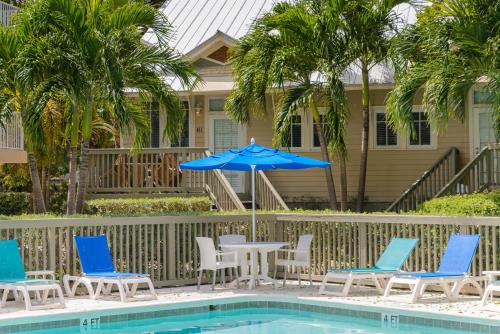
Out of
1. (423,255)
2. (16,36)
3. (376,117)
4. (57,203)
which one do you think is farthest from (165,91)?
(57,203)

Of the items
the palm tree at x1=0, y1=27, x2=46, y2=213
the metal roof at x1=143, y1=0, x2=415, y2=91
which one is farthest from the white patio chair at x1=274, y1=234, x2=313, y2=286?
the metal roof at x1=143, y1=0, x2=415, y2=91

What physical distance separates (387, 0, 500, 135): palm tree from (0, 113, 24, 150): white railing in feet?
26.7

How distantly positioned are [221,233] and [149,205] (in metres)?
4.58

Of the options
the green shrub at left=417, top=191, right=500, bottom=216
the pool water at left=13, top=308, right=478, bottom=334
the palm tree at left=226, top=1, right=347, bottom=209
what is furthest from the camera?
the palm tree at left=226, top=1, right=347, bottom=209

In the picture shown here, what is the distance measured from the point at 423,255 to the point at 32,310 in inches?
254

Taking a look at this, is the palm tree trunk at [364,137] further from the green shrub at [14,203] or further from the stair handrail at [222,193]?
the green shrub at [14,203]

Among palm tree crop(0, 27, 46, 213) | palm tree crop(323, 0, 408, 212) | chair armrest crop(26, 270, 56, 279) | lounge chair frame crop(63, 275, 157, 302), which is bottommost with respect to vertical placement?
lounge chair frame crop(63, 275, 157, 302)

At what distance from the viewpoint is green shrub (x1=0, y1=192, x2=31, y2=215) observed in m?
28.2

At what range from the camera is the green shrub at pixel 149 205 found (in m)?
21.4

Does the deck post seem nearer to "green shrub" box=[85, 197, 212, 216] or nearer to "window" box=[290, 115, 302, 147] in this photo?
"green shrub" box=[85, 197, 212, 216]

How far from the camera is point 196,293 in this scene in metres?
15.3

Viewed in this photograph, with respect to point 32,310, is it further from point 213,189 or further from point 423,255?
point 213,189

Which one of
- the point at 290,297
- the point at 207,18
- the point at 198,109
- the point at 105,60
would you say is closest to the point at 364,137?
the point at 198,109

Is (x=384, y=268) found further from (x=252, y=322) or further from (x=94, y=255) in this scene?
(x=94, y=255)
